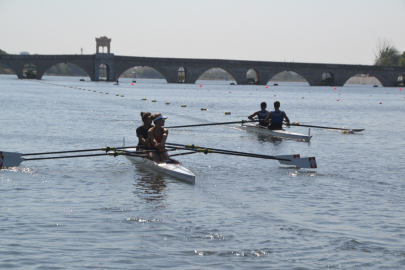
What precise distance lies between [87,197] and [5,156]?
4065 mm

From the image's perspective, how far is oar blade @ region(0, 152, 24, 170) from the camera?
46.4 feet

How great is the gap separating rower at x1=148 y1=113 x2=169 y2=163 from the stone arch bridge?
315 feet

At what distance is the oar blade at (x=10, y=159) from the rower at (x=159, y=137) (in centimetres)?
340

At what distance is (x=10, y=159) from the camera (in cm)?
1427

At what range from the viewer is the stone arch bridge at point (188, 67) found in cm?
10881

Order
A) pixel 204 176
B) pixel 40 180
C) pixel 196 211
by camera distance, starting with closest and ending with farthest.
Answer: pixel 196 211 < pixel 40 180 < pixel 204 176

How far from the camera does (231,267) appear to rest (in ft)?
24.2

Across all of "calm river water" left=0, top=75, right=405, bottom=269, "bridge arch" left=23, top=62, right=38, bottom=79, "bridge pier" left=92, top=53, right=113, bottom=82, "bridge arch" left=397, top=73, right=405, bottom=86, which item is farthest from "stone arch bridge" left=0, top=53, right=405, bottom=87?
"calm river water" left=0, top=75, right=405, bottom=269

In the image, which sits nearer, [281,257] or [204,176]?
[281,257]

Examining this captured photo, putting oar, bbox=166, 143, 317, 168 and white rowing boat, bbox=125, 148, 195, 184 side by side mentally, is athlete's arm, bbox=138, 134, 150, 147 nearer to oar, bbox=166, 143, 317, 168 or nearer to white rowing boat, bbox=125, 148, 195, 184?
white rowing boat, bbox=125, 148, 195, 184

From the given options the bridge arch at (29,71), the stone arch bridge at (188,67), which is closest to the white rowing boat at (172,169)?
the stone arch bridge at (188,67)

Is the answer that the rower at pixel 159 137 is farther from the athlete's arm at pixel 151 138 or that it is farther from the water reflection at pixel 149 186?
the water reflection at pixel 149 186

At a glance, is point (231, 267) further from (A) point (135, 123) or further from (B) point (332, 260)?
(A) point (135, 123)

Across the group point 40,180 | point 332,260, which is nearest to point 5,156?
point 40,180
